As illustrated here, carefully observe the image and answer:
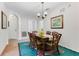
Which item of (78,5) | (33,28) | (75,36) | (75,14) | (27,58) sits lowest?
(27,58)

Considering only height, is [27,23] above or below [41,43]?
above

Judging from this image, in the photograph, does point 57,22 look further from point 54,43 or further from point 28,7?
point 28,7

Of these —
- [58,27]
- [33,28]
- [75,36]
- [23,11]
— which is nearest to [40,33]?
[33,28]

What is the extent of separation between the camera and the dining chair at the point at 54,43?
2779 mm

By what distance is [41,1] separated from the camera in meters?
2.35

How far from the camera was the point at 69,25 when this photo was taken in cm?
283

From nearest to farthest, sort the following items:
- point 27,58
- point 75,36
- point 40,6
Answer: point 27,58 → point 40,6 → point 75,36

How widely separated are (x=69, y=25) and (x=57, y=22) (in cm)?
30

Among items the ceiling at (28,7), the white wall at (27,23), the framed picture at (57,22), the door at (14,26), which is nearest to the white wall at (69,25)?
the framed picture at (57,22)

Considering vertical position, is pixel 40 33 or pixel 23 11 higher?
pixel 23 11

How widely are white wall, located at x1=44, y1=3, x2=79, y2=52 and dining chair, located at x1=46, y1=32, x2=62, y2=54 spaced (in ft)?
0.36

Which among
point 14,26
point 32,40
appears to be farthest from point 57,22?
point 14,26

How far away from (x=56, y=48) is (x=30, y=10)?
112cm

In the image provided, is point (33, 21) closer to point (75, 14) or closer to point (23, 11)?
point (23, 11)
